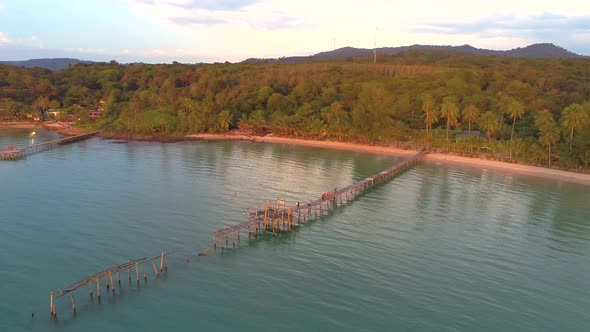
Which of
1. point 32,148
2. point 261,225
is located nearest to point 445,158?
point 261,225

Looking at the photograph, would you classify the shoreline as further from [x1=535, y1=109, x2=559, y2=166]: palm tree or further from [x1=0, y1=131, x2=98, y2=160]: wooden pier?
[x1=0, y1=131, x2=98, y2=160]: wooden pier

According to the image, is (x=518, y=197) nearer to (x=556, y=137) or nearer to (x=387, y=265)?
(x=556, y=137)

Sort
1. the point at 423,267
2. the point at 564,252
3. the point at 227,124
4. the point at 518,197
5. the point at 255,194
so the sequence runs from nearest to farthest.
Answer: the point at 423,267 → the point at 564,252 → the point at 255,194 → the point at 518,197 → the point at 227,124

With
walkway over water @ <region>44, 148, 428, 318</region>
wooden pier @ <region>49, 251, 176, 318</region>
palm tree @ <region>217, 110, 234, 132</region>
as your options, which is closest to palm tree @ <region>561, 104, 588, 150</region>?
walkway over water @ <region>44, 148, 428, 318</region>

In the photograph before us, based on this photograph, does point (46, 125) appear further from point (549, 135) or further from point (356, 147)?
point (549, 135)

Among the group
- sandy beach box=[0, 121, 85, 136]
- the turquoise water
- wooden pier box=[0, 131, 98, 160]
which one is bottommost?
the turquoise water

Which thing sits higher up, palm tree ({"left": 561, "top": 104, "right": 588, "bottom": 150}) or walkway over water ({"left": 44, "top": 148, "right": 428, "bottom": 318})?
palm tree ({"left": 561, "top": 104, "right": 588, "bottom": 150})

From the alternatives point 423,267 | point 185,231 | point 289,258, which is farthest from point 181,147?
point 423,267
